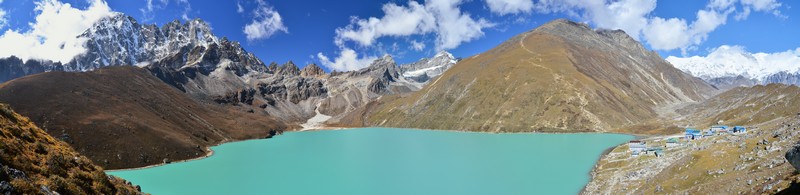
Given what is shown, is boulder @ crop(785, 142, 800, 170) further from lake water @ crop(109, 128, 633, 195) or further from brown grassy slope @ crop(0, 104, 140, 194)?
lake water @ crop(109, 128, 633, 195)

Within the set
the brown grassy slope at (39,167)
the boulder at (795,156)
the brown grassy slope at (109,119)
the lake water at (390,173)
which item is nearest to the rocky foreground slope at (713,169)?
the boulder at (795,156)

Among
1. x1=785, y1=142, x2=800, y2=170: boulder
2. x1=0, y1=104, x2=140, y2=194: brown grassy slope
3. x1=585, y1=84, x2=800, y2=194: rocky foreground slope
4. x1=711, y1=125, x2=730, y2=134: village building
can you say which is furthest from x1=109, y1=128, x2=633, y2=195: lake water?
x1=0, y1=104, x2=140, y2=194: brown grassy slope

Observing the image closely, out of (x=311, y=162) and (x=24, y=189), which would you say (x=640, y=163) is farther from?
(x=24, y=189)

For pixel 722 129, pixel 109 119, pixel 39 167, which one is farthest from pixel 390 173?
pixel 109 119

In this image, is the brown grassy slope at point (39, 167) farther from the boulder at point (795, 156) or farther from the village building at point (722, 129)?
the village building at point (722, 129)

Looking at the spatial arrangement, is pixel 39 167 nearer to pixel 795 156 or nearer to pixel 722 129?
pixel 795 156
